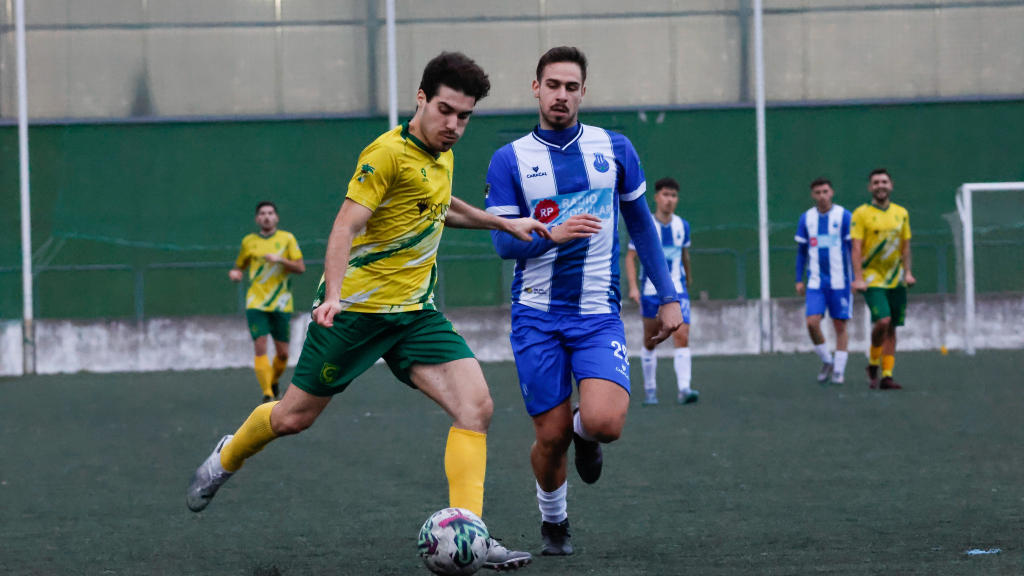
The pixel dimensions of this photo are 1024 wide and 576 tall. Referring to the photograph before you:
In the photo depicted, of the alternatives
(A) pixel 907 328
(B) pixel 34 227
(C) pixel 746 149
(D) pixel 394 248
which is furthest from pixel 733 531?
(B) pixel 34 227

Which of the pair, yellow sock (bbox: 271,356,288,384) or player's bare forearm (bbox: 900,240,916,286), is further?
yellow sock (bbox: 271,356,288,384)

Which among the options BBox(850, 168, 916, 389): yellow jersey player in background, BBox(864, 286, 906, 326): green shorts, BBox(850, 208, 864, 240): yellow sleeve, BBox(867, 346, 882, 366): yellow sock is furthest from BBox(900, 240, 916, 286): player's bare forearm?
BBox(867, 346, 882, 366): yellow sock

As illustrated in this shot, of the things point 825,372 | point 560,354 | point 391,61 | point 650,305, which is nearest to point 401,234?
point 560,354

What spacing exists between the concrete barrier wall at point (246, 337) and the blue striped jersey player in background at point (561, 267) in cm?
1241

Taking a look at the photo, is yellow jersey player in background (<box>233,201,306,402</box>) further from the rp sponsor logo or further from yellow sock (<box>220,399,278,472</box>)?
the rp sponsor logo

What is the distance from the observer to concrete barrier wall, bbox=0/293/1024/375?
17.2 meters

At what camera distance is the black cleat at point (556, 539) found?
4.63m

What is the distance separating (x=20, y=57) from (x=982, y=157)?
52.4ft

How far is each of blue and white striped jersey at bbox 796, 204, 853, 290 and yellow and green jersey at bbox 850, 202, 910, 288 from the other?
1.45ft

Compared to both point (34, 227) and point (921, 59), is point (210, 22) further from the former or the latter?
point (921, 59)

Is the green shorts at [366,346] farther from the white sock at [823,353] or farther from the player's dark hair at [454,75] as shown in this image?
the white sock at [823,353]

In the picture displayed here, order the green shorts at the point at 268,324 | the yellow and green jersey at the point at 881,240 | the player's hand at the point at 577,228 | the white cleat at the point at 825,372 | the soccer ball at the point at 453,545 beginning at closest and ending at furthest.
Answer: the soccer ball at the point at 453,545, the player's hand at the point at 577,228, the yellow and green jersey at the point at 881,240, the green shorts at the point at 268,324, the white cleat at the point at 825,372

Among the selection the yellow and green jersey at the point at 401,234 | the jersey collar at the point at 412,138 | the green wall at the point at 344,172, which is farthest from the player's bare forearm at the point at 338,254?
the green wall at the point at 344,172

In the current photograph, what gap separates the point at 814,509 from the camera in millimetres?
5391
